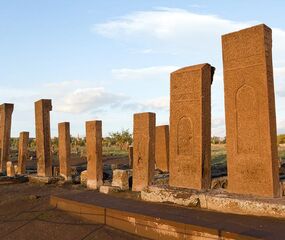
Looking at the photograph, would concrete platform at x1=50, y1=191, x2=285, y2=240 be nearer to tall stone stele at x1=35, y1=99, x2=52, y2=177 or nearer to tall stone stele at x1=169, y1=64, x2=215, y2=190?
tall stone stele at x1=169, y1=64, x2=215, y2=190

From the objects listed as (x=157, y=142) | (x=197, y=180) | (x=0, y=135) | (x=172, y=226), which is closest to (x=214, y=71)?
(x=197, y=180)

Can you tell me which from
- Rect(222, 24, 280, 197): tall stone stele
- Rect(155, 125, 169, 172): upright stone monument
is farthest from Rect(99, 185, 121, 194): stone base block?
Rect(222, 24, 280, 197): tall stone stele

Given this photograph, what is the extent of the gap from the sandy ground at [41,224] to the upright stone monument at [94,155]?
86.3 inches

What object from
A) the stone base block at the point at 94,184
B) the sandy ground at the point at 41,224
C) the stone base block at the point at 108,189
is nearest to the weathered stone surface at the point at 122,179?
the stone base block at the point at 108,189

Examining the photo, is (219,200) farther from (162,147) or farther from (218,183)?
(162,147)

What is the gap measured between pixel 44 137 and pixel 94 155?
3397 mm

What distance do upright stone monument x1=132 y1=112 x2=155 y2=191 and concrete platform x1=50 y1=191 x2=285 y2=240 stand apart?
8.52 feet

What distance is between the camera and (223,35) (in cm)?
792

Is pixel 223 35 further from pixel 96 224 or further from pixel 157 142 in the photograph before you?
pixel 157 142

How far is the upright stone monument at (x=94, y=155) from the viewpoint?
40.9 feet

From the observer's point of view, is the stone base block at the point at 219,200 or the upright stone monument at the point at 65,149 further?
the upright stone monument at the point at 65,149

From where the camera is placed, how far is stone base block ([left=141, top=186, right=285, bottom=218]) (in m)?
6.45

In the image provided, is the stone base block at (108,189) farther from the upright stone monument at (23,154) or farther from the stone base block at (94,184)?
the upright stone monument at (23,154)

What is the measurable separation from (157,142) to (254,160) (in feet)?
27.3
